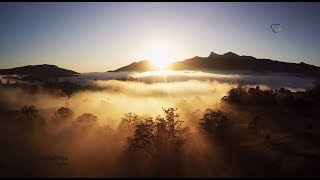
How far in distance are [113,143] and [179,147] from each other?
67.9 ft

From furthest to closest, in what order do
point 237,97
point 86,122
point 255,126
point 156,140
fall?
point 237,97 < point 86,122 < point 255,126 < point 156,140

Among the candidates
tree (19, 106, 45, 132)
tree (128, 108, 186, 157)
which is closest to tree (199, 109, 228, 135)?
tree (128, 108, 186, 157)

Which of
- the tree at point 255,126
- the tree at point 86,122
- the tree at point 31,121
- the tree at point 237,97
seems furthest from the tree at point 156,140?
the tree at point 237,97

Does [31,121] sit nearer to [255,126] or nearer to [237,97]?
[255,126]

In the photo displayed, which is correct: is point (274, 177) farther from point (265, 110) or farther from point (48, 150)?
point (265, 110)

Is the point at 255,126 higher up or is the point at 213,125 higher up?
the point at 213,125

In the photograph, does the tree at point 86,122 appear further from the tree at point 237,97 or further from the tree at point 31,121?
the tree at point 237,97

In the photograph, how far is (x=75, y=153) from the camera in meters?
101

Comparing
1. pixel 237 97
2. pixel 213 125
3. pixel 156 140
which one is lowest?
pixel 156 140

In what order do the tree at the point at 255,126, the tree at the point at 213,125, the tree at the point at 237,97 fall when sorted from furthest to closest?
the tree at the point at 237,97
the tree at the point at 255,126
the tree at the point at 213,125

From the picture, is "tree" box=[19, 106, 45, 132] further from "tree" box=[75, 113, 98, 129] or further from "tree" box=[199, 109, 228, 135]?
"tree" box=[199, 109, 228, 135]

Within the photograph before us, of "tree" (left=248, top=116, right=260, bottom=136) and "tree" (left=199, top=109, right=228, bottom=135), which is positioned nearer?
"tree" (left=199, top=109, right=228, bottom=135)

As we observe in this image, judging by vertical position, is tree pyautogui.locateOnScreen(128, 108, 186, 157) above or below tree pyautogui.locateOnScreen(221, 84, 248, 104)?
below

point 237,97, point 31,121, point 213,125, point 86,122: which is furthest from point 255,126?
point 31,121
